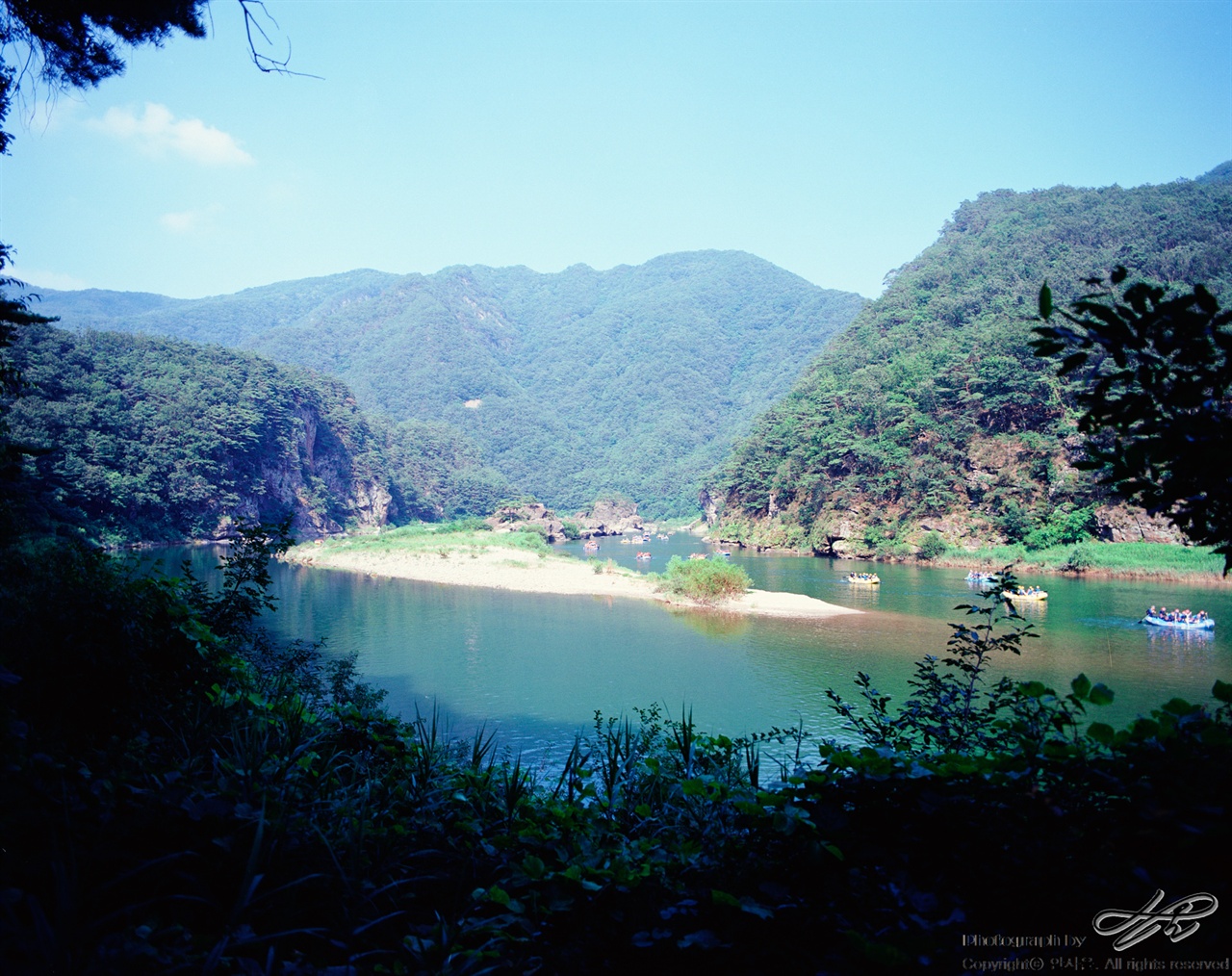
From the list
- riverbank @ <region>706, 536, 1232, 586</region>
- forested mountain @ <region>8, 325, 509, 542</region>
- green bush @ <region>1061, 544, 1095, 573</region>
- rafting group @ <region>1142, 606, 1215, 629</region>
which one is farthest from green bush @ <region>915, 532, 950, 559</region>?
forested mountain @ <region>8, 325, 509, 542</region>

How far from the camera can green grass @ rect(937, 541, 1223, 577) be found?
24.8 meters

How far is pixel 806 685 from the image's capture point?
13.6 meters

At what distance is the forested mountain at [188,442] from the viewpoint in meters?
32.0

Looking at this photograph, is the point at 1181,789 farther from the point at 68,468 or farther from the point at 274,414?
the point at 274,414

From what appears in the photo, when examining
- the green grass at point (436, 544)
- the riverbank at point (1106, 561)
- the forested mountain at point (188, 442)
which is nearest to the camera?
the riverbank at point (1106, 561)

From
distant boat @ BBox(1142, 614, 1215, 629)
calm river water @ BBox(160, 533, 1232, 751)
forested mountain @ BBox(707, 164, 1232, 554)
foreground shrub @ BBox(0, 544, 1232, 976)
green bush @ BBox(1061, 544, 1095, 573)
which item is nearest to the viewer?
foreground shrub @ BBox(0, 544, 1232, 976)

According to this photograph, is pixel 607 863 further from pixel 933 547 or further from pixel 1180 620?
pixel 933 547

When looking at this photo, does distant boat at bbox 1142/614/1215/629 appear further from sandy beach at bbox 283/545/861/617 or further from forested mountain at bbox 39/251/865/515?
forested mountain at bbox 39/251/865/515

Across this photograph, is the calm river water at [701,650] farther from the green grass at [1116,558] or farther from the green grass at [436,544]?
the green grass at [436,544]

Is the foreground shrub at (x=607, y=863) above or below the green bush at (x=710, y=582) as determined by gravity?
above

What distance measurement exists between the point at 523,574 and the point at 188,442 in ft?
76.6

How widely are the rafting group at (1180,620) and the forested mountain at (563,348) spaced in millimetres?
61583
